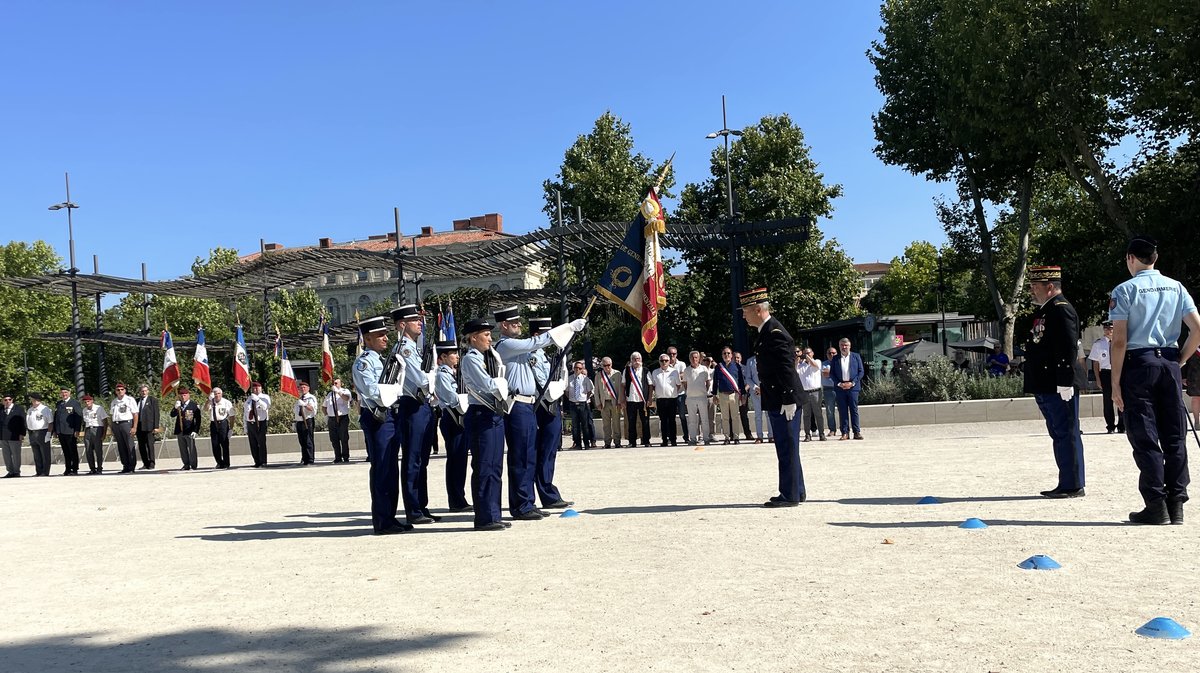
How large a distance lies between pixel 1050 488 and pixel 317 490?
379 inches

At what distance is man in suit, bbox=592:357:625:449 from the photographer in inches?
877

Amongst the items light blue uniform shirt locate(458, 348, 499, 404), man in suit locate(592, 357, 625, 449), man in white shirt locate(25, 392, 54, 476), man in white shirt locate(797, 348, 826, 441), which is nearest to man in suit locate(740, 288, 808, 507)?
light blue uniform shirt locate(458, 348, 499, 404)

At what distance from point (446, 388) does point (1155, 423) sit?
A: 5.88 metres

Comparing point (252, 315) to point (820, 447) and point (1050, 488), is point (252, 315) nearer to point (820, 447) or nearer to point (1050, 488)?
point (820, 447)

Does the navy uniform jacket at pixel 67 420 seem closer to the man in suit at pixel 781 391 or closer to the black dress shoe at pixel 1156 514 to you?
the man in suit at pixel 781 391

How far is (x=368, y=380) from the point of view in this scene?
9641 mm

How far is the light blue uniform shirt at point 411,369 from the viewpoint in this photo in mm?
9773

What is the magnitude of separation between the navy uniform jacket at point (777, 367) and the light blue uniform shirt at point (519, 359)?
204 centimetres

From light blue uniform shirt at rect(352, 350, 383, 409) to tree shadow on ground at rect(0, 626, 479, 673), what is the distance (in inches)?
156

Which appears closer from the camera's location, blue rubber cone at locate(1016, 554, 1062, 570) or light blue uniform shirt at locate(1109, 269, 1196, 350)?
blue rubber cone at locate(1016, 554, 1062, 570)

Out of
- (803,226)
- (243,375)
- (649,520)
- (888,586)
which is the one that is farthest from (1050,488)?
(243,375)

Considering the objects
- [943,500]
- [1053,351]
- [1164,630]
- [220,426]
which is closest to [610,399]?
[220,426]

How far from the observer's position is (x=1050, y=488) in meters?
9.93

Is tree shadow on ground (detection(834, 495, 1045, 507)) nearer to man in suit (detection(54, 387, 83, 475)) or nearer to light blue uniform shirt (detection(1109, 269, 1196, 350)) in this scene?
light blue uniform shirt (detection(1109, 269, 1196, 350))
